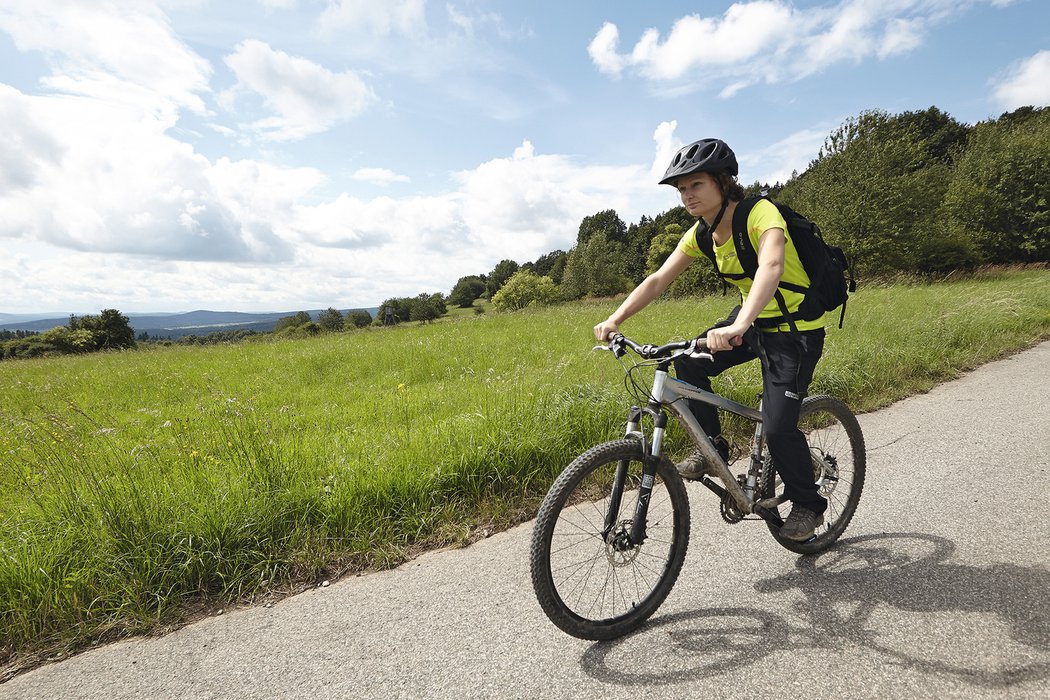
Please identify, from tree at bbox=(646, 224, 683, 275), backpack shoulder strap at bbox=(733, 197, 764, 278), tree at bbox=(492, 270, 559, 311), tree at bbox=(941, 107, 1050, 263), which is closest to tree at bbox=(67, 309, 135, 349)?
tree at bbox=(492, 270, 559, 311)

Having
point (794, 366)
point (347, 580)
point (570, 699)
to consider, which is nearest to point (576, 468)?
point (570, 699)

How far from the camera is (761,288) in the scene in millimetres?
2287

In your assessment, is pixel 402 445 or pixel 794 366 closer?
pixel 794 366

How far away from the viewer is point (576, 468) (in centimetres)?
217

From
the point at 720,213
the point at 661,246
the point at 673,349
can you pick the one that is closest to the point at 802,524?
the point at 673,349

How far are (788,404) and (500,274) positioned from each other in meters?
116

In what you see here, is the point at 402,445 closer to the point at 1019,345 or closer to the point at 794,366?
the point at 794,366

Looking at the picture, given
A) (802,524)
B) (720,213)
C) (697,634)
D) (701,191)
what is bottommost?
(697,634)

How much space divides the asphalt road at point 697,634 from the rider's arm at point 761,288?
142 centimetres

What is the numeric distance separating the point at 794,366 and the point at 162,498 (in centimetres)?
392

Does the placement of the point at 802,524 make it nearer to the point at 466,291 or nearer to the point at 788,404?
the point at 788,404

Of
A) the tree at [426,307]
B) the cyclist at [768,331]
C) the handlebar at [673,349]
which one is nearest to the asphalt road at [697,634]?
the cyclist at [768,331]

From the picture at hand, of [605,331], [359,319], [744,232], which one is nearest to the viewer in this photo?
[744,232]

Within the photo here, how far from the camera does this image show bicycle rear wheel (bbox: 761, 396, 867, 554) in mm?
2979
